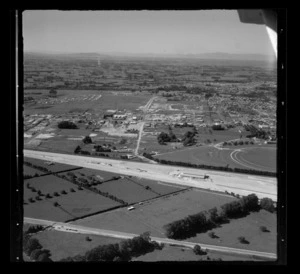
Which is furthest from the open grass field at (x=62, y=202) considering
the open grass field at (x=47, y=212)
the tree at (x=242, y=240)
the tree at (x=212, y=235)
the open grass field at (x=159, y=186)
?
the tree at (x=242, y=240)

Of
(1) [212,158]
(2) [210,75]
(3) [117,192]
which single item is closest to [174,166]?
(1) [212,158]

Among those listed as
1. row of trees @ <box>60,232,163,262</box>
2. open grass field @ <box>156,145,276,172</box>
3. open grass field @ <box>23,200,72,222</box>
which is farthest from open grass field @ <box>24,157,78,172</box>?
row of trees @ <box>60,232,163,262</box>

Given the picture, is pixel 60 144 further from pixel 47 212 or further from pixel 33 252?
pixel 33 252

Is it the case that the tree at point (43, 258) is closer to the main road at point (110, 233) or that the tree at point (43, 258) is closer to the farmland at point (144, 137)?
the main road at point (110, 233)

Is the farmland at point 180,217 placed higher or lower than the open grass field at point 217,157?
lower
